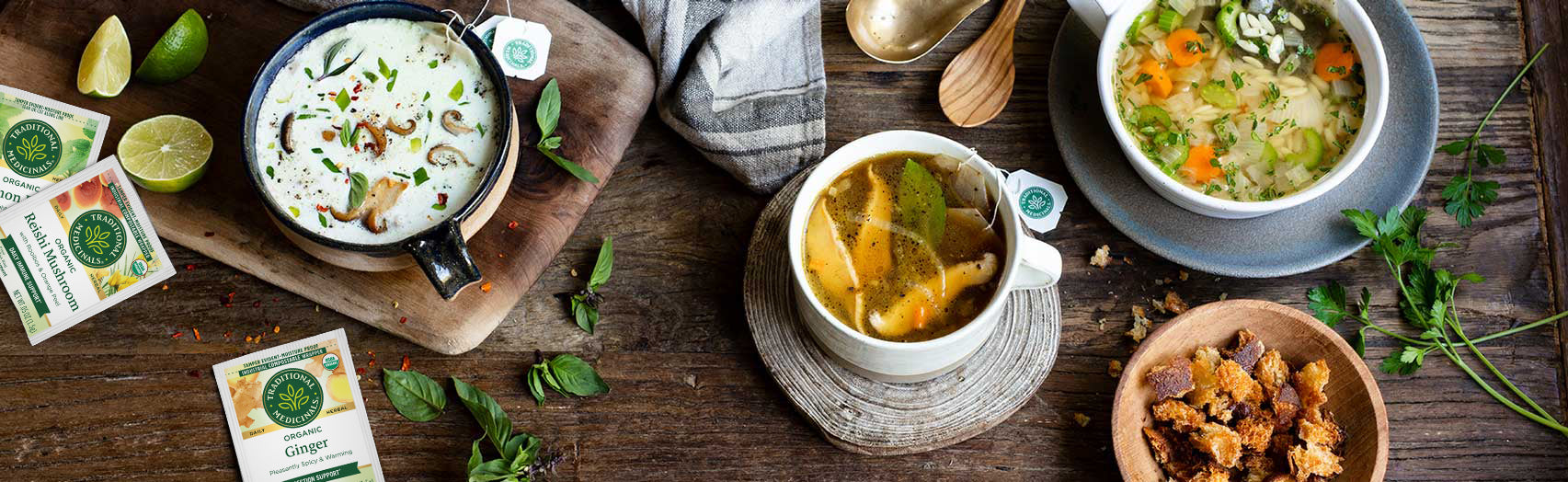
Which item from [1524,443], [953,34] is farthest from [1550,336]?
[953,34]

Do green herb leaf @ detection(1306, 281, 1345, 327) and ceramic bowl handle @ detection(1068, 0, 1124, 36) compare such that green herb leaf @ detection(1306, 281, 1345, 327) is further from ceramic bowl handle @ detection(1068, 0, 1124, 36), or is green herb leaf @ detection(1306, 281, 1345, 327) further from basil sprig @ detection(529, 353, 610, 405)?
basil sprig @ detection(529, 353, 610, 405)

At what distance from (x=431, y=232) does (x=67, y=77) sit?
0.82m

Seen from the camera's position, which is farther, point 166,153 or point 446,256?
point 166,153

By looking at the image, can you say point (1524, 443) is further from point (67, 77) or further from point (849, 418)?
point (67, 77)

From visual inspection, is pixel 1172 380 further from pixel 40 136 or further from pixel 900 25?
pixel 40 136

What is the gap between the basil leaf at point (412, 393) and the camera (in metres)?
1.84

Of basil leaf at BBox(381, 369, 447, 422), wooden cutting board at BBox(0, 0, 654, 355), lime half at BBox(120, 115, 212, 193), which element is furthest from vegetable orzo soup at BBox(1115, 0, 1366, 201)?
lime half at BBox(120, 115, 212, 193)

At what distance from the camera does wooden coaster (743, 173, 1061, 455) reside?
1771 mm

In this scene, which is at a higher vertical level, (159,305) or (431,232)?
(431,232)

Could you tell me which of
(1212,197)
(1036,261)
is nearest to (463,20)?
(1036,261)

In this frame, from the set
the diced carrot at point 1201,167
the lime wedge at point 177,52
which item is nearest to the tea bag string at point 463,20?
the lime wedge at point 177,52

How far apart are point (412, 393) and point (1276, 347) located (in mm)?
1487

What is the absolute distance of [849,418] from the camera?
177 centimetres

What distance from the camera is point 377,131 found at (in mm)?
1735
